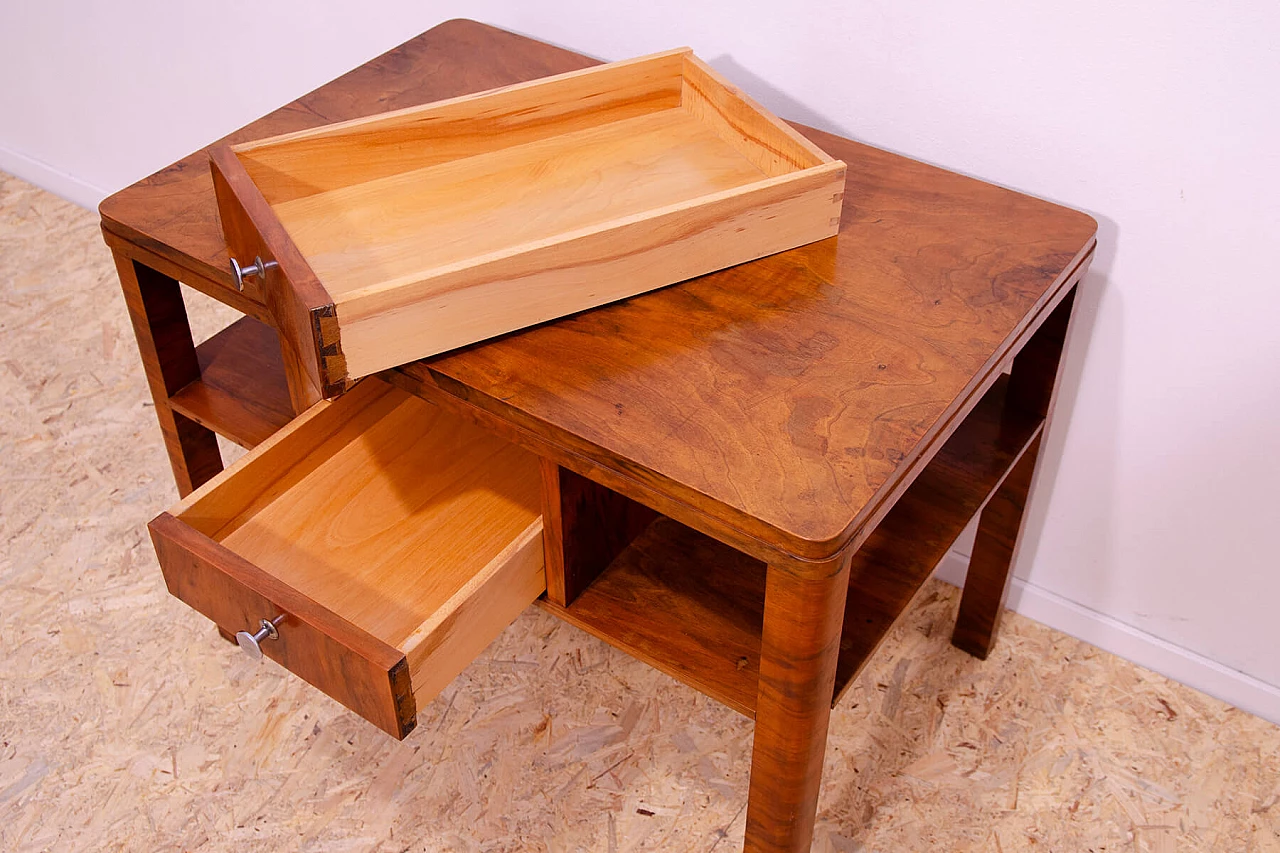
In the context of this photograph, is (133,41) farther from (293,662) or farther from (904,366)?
(904,366)

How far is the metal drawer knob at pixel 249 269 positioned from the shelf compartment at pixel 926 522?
59 centimetres

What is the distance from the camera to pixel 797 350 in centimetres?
101

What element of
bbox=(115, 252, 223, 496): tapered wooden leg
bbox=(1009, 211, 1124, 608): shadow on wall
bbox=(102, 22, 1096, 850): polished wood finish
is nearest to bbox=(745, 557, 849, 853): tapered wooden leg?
bbox=(102, 22, 1096, 850): polished wood finish

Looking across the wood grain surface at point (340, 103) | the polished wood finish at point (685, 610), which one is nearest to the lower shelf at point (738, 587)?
the polished wood finish at point (685, 610)

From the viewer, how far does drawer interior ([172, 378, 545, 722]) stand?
1.06m

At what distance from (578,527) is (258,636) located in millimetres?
281

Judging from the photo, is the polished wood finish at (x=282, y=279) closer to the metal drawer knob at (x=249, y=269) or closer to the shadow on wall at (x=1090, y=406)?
the metal drawer knob at (x=249, y=269)

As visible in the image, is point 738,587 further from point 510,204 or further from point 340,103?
point 340,103

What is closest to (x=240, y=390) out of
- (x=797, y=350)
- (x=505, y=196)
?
(x=505, y=196)

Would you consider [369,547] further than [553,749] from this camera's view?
No

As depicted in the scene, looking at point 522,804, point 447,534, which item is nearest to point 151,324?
point 447,534

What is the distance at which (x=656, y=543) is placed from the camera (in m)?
1.18

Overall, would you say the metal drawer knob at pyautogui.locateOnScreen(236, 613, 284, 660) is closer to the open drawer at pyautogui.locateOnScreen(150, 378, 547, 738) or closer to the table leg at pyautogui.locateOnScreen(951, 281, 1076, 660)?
the open drawer at pyautogui.locateOnScreen(150, 378, 547, 738)

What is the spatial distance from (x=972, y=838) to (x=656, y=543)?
508mm
